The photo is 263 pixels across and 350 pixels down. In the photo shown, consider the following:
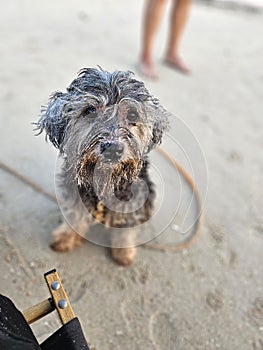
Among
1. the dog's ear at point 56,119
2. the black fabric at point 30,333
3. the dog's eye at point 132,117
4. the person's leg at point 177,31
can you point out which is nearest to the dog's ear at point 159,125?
the dog's eye at point 132,117

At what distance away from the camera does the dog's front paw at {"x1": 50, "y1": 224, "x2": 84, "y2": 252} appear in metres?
2.83

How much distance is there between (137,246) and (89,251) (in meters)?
0.32

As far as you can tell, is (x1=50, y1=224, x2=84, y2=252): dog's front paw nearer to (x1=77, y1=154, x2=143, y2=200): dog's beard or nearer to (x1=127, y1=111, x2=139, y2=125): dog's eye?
(x1=77, y1=154, x2=143, y2=200): dog's beard

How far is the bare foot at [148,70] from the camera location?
4754 mm

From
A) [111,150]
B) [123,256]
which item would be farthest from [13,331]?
[123,256]

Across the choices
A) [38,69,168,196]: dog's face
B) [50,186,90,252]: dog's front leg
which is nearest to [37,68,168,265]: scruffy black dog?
[38,69,168,196]: dog's face

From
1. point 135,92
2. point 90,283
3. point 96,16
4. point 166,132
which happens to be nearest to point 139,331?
point 90,283

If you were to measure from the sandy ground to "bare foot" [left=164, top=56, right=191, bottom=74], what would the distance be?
3.7 inches

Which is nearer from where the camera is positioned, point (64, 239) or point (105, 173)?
point (105, 173)

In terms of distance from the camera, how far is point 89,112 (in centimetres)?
212

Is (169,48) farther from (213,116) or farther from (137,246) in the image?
(137,246)

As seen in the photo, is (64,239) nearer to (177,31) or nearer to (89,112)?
(89,112)

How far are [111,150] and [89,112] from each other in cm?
24

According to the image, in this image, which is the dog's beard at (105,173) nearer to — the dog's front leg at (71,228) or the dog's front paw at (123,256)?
the dog's front leg at (71,228)
